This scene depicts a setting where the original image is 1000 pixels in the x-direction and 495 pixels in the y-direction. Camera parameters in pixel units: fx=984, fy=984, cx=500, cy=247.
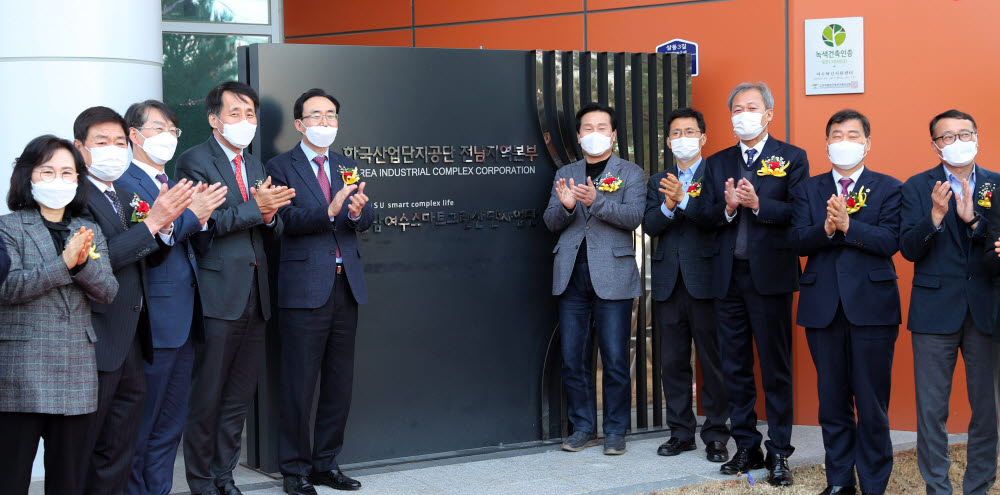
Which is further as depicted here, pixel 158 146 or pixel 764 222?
pixel 764 222

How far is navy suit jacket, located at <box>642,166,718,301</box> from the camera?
5543mm

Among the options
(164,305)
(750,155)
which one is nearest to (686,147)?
(750,155)

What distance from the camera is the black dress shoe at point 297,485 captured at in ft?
16.0

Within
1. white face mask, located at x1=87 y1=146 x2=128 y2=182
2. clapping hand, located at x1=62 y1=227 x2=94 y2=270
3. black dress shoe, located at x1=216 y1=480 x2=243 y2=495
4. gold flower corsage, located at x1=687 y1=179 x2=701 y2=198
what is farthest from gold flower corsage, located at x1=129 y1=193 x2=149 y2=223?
gold flower corsage, located at x1=687 y1=179 x2=701 y2=198

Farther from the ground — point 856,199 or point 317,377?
point 856,199

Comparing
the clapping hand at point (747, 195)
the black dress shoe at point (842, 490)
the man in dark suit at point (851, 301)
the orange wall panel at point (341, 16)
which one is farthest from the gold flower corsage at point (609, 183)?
the orange wall panel at point (341, 16)

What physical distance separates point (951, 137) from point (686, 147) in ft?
4.78

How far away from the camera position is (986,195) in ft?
14.8

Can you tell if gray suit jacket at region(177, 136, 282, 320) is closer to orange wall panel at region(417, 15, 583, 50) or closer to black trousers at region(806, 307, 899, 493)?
black trousers at region(806, 307, 899, 493)

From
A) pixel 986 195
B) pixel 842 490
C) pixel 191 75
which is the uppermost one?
pixel 191 75

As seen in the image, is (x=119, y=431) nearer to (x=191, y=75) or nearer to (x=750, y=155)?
(x=750, y=155)

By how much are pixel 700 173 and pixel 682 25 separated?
1743mm

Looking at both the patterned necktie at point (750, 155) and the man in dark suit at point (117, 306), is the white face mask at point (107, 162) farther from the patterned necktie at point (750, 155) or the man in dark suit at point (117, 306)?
the patterned necktie at point (750, 155)

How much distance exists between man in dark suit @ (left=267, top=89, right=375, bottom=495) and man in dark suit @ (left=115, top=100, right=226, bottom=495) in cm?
62
